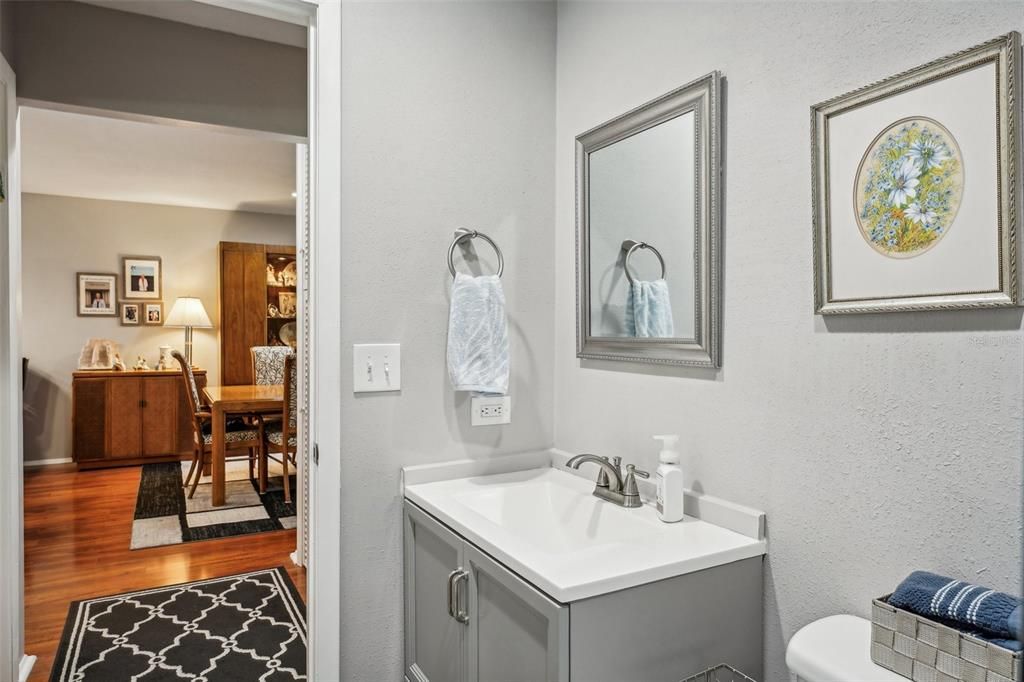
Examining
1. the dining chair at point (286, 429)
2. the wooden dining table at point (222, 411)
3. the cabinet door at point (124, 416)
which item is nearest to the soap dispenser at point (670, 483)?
the dining chair at point (286, 429)

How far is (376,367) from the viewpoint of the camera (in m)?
1.64

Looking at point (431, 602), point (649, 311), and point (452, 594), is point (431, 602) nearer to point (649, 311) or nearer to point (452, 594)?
point (452, 594)

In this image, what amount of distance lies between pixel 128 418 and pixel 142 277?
1.36 meters

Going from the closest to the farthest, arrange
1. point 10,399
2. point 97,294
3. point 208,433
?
point 10,399, point 208,433, point 97,294

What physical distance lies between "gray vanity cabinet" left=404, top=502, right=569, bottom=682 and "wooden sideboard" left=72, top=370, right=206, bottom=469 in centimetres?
496

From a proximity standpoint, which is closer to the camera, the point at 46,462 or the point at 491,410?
the point at 491,410

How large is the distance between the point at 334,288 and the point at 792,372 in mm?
1069

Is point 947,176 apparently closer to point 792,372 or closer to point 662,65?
point 792,372

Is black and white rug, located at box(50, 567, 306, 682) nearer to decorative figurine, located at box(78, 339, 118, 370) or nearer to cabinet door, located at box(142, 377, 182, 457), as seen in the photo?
cabinet door, located at box(142, 377, 182, 457)

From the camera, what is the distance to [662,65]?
60.2 inches

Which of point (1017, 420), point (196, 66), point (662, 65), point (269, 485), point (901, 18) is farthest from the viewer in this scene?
point (269, 485)

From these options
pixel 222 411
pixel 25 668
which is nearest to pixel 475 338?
pixel 25 668

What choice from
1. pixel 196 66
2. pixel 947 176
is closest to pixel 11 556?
pixel 196 66

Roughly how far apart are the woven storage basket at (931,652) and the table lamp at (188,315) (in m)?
6.13
